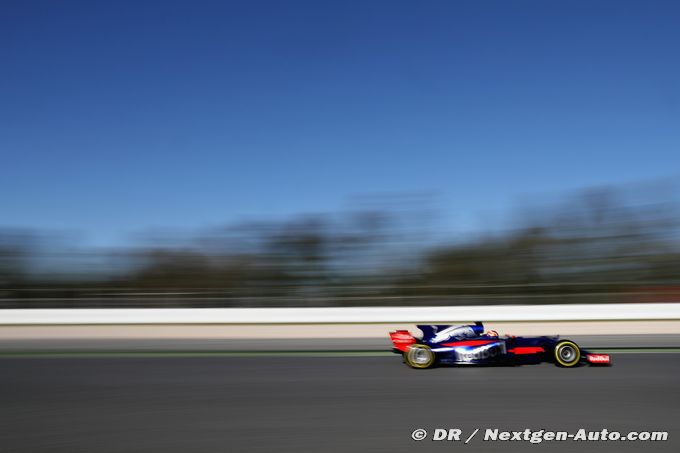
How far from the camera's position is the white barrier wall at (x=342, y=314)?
15.5 metres

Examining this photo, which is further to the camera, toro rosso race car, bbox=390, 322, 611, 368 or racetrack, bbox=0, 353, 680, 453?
toro rosso race car, bbox=390, 322, 611, 368

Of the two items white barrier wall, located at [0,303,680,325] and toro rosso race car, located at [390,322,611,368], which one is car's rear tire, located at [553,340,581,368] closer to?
toro rosso race car, located at [390,322,611,368]

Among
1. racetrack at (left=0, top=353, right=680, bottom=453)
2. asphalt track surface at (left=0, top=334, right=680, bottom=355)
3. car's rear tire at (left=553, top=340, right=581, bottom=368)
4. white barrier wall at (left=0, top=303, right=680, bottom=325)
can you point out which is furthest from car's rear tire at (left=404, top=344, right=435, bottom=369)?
white barrier wall at (left=0, top=303, right=680, bottom=325)

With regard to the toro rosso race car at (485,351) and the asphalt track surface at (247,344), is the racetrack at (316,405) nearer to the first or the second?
the toro rosso race car at (485,351)

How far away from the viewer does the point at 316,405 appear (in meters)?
6.30

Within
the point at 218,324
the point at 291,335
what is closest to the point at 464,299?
the point at 291,335

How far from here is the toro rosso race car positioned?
27.1ft

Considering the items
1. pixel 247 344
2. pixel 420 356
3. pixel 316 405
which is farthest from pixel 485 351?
pixel 247 344

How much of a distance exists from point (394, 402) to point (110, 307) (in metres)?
13.1

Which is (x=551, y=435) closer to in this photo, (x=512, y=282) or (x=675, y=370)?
(x=675, y=370)

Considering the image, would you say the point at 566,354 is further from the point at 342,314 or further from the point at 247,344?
the point at 342,314

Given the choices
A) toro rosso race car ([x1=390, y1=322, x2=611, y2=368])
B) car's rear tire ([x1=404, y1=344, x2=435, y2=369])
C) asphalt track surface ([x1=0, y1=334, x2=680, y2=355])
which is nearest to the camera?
toro rosso race car ([x1=390, y1=322, x2=611, y2=368])

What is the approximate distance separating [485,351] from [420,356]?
938 mm

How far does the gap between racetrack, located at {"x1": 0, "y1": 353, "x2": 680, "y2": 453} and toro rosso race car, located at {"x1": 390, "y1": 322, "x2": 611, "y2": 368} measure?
173 mm
